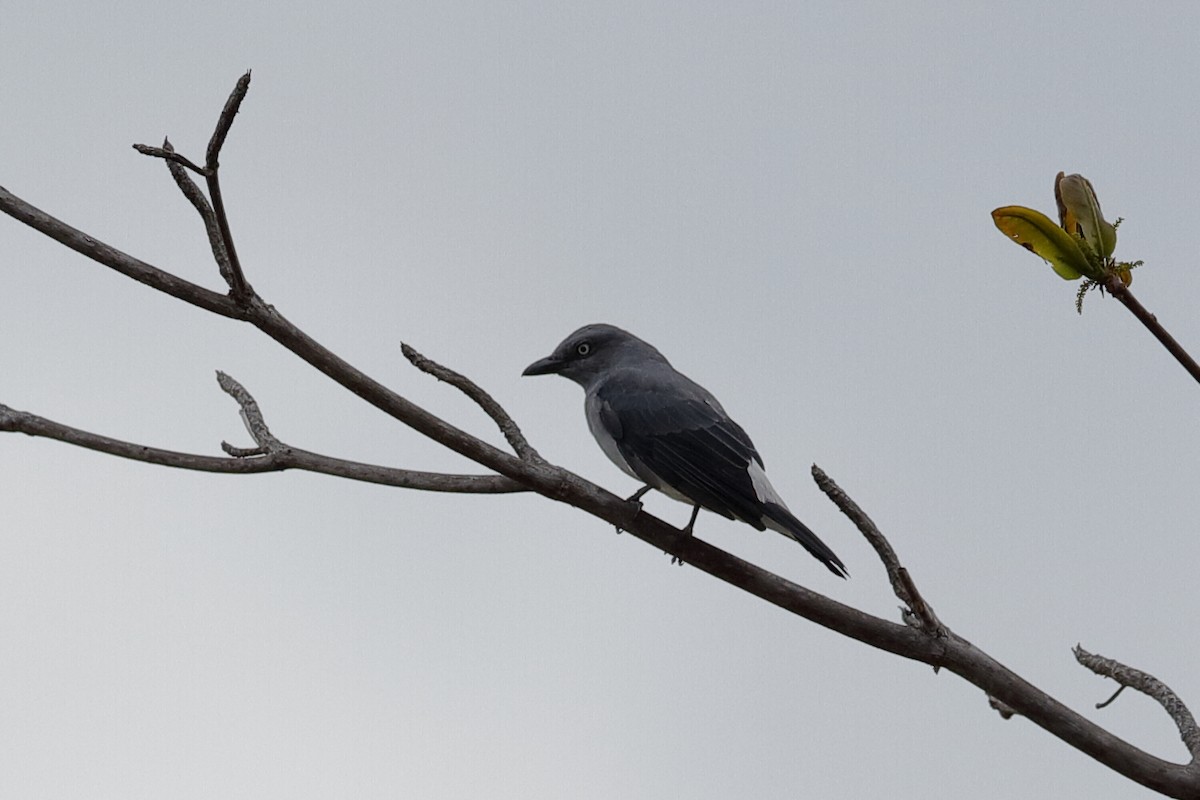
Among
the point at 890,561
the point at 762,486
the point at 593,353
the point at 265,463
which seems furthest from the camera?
the point at 593,353

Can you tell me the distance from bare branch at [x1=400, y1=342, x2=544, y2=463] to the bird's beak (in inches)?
79.2

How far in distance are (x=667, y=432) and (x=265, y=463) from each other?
200 cm

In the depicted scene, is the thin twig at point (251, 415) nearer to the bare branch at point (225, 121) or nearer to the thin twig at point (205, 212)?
the thin twig at point (205, 212)

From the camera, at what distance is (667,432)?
5.93 metres

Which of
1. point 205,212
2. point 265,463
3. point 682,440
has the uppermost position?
point 205,212

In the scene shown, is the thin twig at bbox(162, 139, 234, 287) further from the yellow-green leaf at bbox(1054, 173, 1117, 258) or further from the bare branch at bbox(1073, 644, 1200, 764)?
the bare branch at bbox(1073, 644, 1200, 764)

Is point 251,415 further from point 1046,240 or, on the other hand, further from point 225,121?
point 1046,240

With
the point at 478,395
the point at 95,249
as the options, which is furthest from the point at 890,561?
the point at 95,249

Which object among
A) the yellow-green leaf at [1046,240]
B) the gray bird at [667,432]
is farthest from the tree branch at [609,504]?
the yellow-green leaf at [1046,240]

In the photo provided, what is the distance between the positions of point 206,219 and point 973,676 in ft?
11.0

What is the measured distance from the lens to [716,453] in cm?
578

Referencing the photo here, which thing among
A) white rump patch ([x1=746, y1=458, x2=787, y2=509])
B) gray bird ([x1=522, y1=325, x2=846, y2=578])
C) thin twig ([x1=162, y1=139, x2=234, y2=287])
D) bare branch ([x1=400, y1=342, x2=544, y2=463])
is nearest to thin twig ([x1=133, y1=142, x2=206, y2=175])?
thin twig ([x1=162, y1=139, x2=234, y2=287])

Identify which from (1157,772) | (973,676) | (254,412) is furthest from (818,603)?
(254,412)

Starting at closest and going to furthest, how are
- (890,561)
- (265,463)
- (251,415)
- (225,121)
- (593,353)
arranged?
(225,121) → (890,561) → (265,463) → (251,415) → (593,353)
